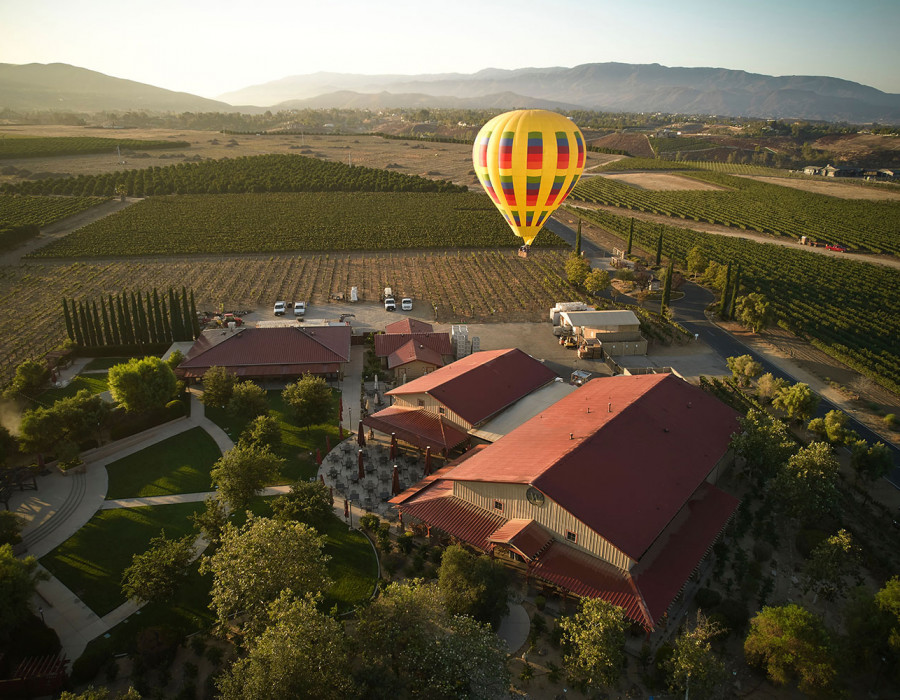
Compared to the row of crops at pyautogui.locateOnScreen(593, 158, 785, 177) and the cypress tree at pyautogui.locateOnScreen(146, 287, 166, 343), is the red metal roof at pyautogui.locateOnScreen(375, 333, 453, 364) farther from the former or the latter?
the row of crops at pyautogui.locateOnScreen(593, 158, 785, 177)

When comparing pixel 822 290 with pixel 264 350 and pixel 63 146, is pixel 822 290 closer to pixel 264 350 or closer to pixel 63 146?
pixel 264 350

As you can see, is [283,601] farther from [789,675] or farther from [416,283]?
[416,283]

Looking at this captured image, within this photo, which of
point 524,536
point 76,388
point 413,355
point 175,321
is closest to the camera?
point 524,536

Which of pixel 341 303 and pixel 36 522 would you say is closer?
pixel 36 522

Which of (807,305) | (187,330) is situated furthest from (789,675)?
(807,305)

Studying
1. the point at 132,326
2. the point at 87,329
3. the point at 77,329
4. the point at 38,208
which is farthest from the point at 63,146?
the point at 132,326
